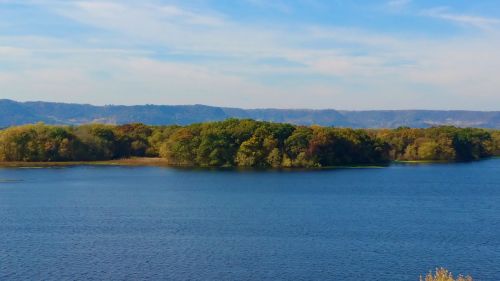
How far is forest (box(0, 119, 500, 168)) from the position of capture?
132 metres

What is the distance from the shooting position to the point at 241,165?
437ft

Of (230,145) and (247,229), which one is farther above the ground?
(230,145)

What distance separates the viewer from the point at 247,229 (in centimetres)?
5859

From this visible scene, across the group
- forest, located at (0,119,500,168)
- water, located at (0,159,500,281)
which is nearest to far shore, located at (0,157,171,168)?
forest, located at (0,119,500,168)

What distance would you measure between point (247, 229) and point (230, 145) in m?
74.9

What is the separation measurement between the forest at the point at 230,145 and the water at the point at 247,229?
2891 cm

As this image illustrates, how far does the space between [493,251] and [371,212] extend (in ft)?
68.0

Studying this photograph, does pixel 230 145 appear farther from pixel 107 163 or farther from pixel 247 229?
pixel 247 229

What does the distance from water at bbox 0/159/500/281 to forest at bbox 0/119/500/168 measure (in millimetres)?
28914

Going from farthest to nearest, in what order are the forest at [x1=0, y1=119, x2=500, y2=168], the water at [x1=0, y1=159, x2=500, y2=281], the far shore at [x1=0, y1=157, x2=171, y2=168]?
the far shore at [x1=0, y1=157, x2=171, y2=168]
the forest at [x1=0, y1=119, x2=500, y2=168]
the water at [x1=0, y1=159, x2=500, y2=281]

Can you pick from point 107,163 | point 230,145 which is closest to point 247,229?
point 230,145

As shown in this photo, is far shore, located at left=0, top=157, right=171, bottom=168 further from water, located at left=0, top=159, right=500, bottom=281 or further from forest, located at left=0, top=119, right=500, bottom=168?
water, located at left=0, top=159, right=500, bottom=281

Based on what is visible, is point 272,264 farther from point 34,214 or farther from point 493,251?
point 34,214

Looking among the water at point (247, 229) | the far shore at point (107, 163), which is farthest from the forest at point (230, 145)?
the water at point (247, 229)
